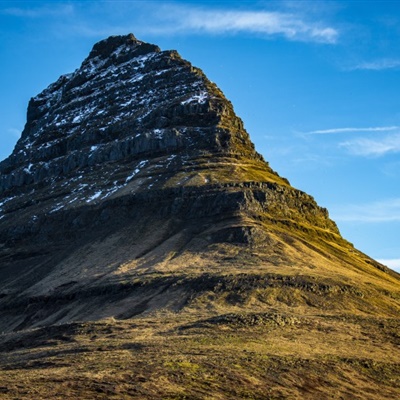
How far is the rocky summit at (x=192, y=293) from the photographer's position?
70.0 metres

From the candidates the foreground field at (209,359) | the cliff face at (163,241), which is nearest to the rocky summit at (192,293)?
the foreground field at (209,359)

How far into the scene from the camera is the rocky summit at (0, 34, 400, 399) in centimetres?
7000

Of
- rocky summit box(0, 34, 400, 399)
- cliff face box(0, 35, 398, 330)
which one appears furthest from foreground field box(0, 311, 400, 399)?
cliff face box(0, 35, 398, 330)

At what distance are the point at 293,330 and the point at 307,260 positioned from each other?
4910 centimetres

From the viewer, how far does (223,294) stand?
4811 inches

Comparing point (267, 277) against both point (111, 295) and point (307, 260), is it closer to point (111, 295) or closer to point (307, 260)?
point (307, 260)

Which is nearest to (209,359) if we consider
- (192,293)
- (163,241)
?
(192,293)

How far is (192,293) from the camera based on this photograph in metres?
123

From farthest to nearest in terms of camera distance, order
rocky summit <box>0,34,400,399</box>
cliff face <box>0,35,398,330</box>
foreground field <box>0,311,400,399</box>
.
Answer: cliff face <box>0,35,398,330</box>, rocky summit <box>0,34,400,399</box>, foreground field <box>0,311,400,399</box>

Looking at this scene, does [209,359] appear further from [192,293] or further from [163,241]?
A: [163,241]

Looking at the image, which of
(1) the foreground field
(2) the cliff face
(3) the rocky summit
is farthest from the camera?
(2) the cliff face

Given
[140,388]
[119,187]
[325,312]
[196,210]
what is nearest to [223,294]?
[325,312]

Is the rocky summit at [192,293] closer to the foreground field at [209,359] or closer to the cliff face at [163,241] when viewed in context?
the foreground field at [209,359]

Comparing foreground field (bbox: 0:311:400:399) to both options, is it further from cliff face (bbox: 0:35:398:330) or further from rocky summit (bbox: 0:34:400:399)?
cliff face (bbox: 0:35:398:330)
